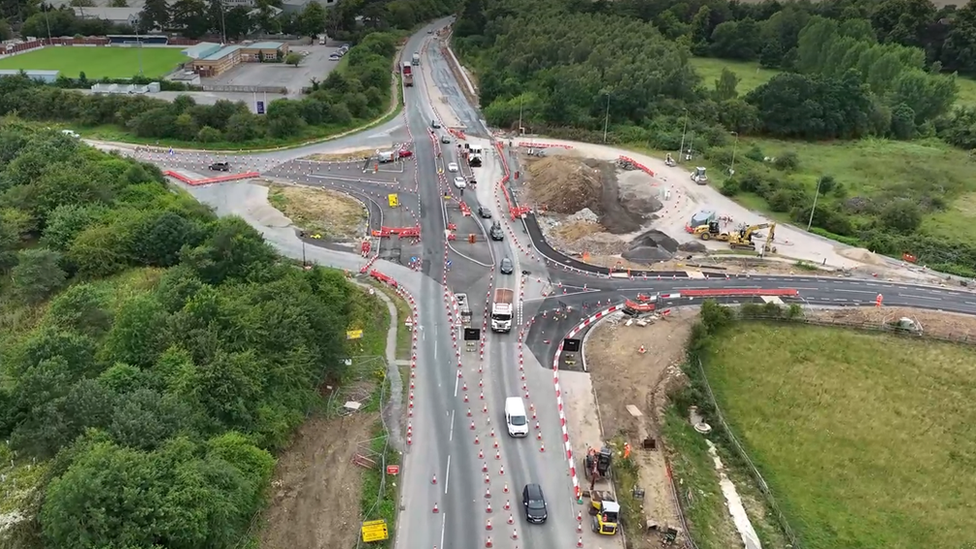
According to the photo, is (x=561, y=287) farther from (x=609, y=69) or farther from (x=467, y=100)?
(x=467, y=100)

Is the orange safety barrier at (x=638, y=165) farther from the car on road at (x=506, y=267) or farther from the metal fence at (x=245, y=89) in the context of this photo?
the metal fence at (x=245, y=89)

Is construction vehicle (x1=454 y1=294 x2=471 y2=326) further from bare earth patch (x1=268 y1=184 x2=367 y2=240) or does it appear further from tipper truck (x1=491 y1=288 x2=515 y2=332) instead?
bare earth patch (x1=268 y1=184 x2=367 y2=240)

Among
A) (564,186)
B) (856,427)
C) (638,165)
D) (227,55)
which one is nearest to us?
(856,427)

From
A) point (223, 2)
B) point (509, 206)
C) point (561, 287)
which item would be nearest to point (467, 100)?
point (509, 206)

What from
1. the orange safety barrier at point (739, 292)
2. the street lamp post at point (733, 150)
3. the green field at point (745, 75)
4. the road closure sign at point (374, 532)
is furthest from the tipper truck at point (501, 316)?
the green field at point (745, 75)

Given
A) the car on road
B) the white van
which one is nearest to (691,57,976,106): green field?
the car on road

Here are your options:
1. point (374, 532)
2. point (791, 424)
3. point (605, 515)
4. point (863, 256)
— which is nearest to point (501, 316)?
point (605, 515)

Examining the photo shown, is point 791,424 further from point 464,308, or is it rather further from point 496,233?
point 496,233
